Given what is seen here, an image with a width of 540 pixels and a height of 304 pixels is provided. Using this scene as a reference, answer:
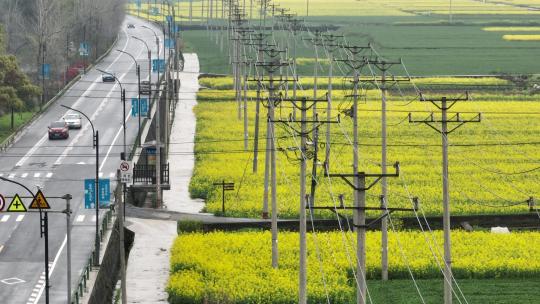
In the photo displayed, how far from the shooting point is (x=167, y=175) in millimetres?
85938

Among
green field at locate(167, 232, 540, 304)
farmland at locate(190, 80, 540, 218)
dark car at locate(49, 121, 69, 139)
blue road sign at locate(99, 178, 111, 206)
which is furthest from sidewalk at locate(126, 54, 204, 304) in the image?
dark car at locate(49, 121, 69, 139)

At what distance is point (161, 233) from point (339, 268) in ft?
42.4

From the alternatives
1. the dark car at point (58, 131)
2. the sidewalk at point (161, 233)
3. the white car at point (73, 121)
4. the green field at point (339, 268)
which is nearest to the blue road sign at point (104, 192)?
the sidewalk at point (161, 233)

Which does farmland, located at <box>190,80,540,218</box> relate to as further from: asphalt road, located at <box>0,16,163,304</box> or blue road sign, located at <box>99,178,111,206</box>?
blue road sign, located at <box>99,178,111,206</box>

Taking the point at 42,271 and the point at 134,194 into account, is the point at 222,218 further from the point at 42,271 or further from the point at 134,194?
the point at 42,271

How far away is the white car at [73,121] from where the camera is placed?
347 ft

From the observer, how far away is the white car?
105875 mm

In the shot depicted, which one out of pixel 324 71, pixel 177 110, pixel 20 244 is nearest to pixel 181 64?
pixel 324 71

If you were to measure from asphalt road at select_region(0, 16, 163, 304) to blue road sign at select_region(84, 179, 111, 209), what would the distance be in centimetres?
151

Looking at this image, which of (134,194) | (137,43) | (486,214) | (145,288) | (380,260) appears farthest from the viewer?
(137,43)

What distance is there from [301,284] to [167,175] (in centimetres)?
4082

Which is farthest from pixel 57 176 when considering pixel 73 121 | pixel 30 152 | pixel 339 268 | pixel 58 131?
pixel 339 268

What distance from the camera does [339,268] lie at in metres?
61.6

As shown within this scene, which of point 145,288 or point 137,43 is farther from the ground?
point 137,43
